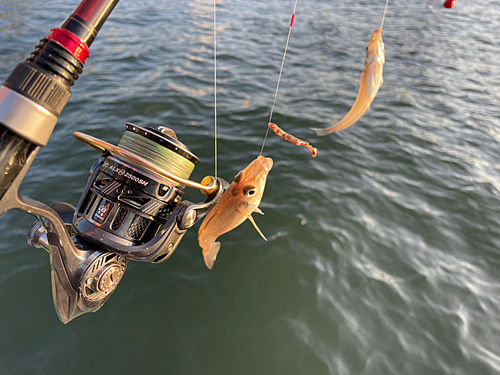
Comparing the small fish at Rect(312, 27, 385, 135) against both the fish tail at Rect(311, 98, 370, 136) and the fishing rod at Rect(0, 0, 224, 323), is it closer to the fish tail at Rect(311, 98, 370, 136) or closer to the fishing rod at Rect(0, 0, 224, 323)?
the fish tail at Rect(311, 98, 370, 136)

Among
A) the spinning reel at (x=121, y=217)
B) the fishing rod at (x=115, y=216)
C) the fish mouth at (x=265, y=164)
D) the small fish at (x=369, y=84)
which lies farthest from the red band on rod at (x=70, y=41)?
the small fish at (x=369, y=84)

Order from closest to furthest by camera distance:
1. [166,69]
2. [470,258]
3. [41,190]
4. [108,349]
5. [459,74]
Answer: [108,349] → [470,258] → [41,190] → [166,69] → [459,74]

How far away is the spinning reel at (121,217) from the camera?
2031 millimetres

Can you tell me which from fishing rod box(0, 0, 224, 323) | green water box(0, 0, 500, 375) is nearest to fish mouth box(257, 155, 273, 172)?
fishing rod box(0, 0, 224, 323)

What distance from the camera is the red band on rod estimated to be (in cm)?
136

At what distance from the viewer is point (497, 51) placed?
30.9 feet

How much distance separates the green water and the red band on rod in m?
2.18

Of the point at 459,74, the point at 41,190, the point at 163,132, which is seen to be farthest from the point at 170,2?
the point at 163,132

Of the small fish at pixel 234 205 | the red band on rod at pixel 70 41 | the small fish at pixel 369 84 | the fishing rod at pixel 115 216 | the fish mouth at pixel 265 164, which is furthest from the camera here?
the small fish at pixel 369 84

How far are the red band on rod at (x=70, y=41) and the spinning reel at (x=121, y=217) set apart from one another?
69cm

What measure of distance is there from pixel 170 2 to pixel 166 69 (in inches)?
271

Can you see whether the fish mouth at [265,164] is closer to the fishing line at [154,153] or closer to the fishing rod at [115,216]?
the fishing rod at [115,216]

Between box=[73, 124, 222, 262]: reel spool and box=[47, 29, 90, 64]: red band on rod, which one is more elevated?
box=[47, 29, 90, 64]: red band on rod

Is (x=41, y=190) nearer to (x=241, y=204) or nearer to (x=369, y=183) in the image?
(x=241, y=204)
